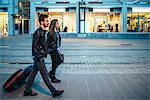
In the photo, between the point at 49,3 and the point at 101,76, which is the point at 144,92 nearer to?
the point at 101,76

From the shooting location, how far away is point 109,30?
49.0m

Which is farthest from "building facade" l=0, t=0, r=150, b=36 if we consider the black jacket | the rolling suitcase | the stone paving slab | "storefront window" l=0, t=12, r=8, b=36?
the black jacket

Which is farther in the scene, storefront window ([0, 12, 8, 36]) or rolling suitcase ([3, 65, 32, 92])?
storefront window ([0, 12, 8, 36])

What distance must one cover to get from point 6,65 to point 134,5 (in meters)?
35.6

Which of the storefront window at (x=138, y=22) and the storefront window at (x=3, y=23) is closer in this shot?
the storefront window at (x=138, y=22)

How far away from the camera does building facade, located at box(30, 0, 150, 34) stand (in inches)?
1897

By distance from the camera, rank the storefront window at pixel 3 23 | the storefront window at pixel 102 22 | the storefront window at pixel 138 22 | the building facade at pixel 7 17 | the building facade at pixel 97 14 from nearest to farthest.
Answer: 1. the building facade at pixel 97 14
2. the storefront window at pixel 138 22
3. the storefront window at pixel 102 22
4. the building facade at pixel 7 17
5. the storefront window at pixel 3 23

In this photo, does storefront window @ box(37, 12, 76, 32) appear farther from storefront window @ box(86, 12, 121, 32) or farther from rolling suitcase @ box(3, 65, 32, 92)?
rolling suitcase @ box(3, 65, 32, 92)

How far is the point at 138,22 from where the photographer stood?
160ft

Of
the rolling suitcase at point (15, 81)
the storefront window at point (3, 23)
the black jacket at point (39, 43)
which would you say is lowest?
the rolling suitcase at point (15, 81)

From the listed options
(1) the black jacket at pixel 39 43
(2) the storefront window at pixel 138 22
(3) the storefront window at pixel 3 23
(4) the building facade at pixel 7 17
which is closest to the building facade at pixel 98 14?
(2) the storefront window at pixel 138 22

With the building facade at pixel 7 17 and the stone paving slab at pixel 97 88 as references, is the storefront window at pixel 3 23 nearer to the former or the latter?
the building facade at pixel 7 17

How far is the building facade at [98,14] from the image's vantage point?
48188mm

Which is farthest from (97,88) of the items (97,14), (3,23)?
(3,23)
